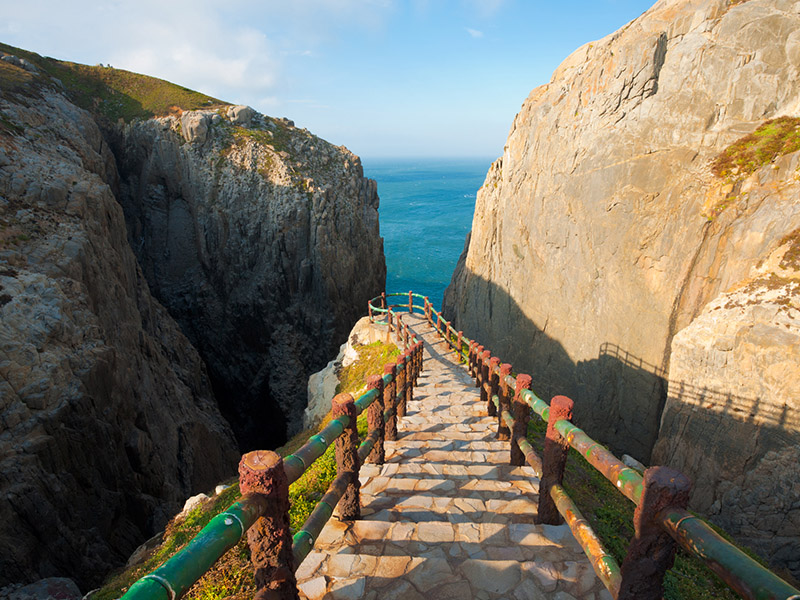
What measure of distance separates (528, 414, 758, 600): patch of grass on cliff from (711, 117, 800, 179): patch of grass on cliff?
13.0 m

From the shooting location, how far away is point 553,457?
3.53 meters

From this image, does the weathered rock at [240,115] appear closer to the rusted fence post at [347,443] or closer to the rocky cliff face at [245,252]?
the rocky cliff face at [245,252]

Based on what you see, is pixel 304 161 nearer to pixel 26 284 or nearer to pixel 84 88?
pixel 84 88

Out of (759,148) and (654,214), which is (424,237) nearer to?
(654,214)

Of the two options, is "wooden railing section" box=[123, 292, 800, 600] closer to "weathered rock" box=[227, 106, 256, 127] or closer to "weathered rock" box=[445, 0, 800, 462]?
"weathered rock" box=[445, 0, 800, 462]

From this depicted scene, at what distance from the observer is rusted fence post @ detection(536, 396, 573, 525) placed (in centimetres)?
341

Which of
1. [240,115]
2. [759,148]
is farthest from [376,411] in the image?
[240,115]

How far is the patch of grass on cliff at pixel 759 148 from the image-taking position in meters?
12.6

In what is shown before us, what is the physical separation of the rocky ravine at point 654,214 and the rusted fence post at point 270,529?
13507 mm

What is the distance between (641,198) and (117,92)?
144 feet

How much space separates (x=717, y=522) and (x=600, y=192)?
12279mm

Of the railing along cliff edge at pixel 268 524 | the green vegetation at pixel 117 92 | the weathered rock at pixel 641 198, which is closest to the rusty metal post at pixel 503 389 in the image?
the railing along cliff edge at pixel 268 524

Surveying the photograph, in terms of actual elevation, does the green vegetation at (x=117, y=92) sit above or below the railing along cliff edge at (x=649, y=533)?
above

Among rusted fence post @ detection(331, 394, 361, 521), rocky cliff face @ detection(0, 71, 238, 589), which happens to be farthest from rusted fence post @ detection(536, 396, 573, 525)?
rocky cliff face @ detection(0, 71, 238, 589)
